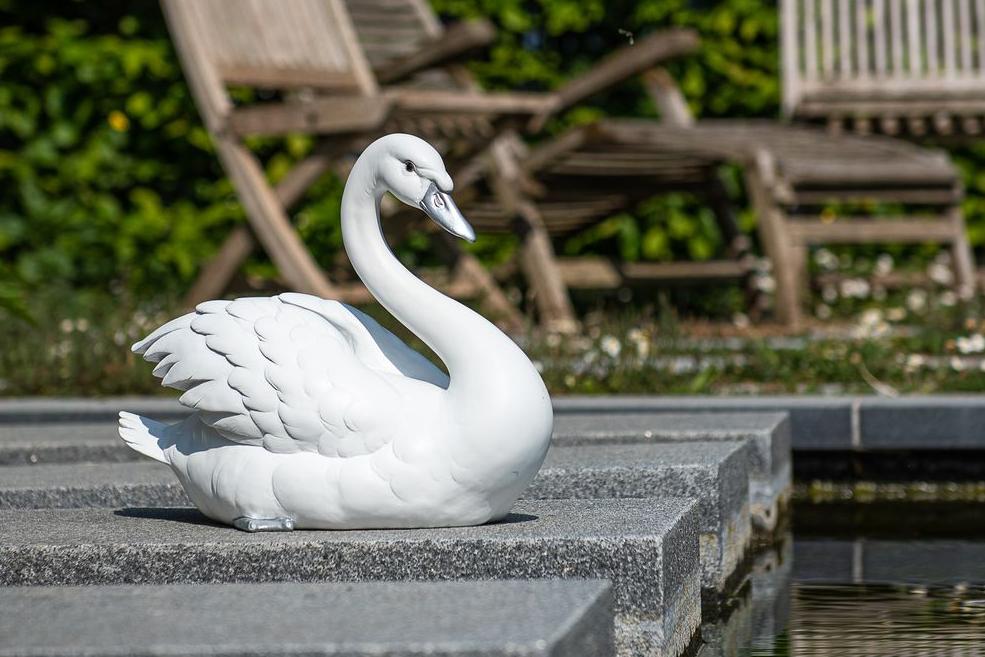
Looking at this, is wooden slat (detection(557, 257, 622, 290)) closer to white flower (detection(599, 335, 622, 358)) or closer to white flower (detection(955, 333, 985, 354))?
white flower (detection(599, 335, 622, 358))

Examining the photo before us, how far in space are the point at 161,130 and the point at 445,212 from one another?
5.51m

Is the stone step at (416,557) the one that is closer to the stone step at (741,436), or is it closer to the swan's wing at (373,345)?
the swan's wing at (373,345)

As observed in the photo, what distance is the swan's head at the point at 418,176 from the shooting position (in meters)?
2.42

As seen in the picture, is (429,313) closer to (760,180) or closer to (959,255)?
(760,180)

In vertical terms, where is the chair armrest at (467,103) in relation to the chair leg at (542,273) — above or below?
above

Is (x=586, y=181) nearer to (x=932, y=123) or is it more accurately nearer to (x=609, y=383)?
(x=932, y=123)

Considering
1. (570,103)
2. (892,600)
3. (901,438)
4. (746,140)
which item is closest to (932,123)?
(746,140)

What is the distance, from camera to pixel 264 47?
19.9 ft

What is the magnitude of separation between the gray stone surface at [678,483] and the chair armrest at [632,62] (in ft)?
10.2

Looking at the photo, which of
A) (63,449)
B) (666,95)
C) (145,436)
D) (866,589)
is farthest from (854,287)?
(145,436)

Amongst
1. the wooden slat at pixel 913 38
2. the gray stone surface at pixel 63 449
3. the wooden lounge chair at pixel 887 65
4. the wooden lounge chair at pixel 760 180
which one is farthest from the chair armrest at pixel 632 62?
the gray stone surface at pixel 63 449

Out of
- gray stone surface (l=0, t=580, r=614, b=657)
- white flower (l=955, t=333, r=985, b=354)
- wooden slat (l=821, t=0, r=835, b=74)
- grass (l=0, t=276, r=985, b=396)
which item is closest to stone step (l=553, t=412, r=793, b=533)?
grass (l=0, t=276, r=985, b=396)

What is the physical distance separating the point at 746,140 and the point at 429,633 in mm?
4630

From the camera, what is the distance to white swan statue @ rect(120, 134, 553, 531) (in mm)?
2307
